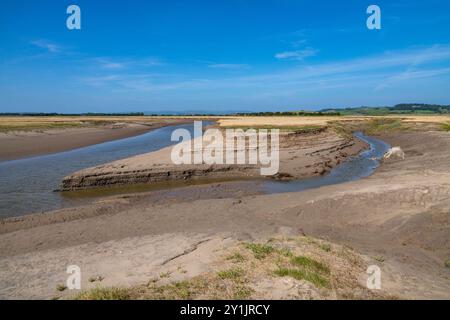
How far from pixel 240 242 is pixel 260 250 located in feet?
5.03

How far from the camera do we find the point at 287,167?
23719 mm

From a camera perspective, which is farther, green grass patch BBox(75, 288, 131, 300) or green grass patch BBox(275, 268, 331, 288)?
green grass patch BBox(275, 268, 331, 288)

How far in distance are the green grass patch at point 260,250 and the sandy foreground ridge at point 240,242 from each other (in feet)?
0.13

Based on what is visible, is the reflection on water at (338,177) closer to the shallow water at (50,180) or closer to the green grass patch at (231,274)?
the shallow water at (50,180)

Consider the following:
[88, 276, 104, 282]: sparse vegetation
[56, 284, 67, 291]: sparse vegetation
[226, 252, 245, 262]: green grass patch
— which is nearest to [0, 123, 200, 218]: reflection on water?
[56, 284, 67, 291]: sparse vegetation

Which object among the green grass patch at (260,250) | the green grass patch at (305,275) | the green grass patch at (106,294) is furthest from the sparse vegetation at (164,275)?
the green grass patch at (305,275)

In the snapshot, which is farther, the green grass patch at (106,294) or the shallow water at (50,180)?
the shallow water at (50,180)

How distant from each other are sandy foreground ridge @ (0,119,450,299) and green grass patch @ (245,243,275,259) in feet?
0.13

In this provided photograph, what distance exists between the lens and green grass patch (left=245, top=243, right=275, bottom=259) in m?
8.34

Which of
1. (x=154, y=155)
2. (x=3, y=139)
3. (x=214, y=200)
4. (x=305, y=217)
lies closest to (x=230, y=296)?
(x=305, y=217)

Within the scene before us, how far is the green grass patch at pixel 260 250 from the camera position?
8.34m

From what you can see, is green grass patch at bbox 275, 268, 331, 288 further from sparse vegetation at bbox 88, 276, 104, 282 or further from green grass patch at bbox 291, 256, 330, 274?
sparse vegetation at bbox 88, 276, 104, 282
